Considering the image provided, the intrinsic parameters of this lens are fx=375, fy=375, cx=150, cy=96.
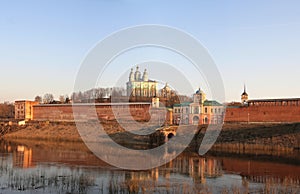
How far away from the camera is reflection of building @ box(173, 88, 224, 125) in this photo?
3259 cm

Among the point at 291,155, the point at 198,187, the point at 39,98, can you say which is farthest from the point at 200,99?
the point at 39,98

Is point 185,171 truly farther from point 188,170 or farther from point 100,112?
point 100,112

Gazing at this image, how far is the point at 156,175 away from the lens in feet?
43.3

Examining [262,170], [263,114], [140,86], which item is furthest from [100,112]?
[262,170]

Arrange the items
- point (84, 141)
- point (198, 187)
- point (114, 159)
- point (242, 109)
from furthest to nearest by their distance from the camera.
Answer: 1. point (242, 109)
2. point (84, 141)
3. point (114, 159)
4. point (198, 187)

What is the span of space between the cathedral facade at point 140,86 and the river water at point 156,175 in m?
27.8

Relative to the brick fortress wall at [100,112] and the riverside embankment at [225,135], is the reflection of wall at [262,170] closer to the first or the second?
the riverside embankment at [225,135]

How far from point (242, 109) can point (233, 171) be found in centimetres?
1719

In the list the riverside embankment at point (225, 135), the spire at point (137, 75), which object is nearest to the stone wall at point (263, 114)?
the riverside embankment at point (225, 135)

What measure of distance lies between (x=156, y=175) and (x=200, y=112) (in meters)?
19.9

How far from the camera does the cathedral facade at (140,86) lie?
154 feet

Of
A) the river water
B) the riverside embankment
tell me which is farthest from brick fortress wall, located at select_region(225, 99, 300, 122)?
the river water

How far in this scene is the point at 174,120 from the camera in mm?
33688

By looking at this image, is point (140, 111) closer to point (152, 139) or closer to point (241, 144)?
point (152, 139)
